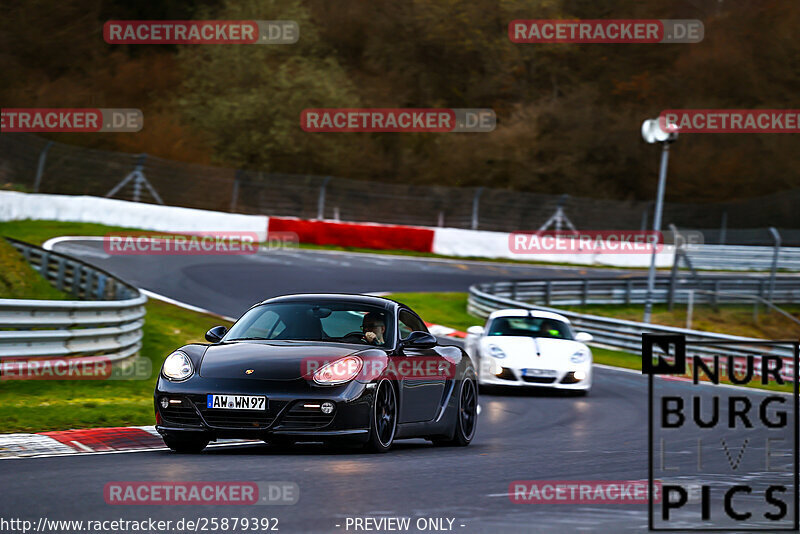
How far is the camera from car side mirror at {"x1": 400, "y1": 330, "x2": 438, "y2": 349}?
9781mm

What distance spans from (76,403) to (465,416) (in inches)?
155

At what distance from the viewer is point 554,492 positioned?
7.25 meters

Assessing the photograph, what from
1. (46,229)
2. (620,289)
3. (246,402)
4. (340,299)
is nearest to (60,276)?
(340,299)

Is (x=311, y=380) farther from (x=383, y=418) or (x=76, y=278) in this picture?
(x=76, y=278)

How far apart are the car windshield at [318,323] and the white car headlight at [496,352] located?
22.6 feet

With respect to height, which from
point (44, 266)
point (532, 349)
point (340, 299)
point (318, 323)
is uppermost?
point (44, 266)

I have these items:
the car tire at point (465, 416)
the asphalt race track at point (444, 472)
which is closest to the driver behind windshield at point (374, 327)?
the asphalt race track at point (444, 472)

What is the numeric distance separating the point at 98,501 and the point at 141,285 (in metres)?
20.5

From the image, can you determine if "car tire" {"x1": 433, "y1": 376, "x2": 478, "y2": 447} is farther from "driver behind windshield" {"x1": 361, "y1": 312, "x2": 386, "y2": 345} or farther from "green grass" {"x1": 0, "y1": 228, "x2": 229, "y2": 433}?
"green grass" {"x1": 0, "y1": 228, "x2": 229, "y2": 433}

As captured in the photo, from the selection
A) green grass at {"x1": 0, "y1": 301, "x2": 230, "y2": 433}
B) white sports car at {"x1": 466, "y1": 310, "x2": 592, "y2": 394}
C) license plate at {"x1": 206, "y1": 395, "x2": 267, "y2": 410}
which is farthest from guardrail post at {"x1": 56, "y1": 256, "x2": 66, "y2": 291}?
license plate at {"x1": 206, "y1": 395, "x2": 267, "y2": 410}

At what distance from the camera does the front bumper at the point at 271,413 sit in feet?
27.9

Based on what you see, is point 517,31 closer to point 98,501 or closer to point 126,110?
point 126,110

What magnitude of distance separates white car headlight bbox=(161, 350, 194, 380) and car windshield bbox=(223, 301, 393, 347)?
0.80 m

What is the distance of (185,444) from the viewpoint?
895 cm
